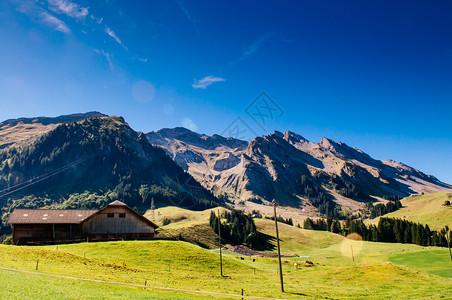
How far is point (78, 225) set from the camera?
243ft

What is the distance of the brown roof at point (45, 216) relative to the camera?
6944 centimetres

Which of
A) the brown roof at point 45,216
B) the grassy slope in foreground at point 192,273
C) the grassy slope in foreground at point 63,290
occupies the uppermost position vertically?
the brown roof at point 45,216

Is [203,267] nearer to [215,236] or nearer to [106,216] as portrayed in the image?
[106,216]

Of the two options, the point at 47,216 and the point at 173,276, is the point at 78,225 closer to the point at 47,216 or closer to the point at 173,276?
the point at 47,216

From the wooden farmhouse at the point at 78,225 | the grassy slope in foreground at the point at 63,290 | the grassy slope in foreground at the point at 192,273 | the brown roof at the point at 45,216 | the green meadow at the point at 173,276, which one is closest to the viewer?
the grassy slope in foreground at the point at 63,290

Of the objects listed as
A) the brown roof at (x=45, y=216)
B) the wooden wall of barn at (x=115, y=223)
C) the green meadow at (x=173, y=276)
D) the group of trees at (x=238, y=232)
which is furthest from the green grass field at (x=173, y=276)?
the group of trees at (x=238, y=232)

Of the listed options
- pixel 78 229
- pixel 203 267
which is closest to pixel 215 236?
pixel 78 229

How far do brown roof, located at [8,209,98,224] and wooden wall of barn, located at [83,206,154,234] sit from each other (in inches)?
98.5

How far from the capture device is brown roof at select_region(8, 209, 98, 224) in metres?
69.4

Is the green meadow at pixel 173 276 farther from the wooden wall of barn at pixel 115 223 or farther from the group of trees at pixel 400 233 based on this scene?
the group of trees at pixel 400 233

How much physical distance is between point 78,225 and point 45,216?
8.45 m

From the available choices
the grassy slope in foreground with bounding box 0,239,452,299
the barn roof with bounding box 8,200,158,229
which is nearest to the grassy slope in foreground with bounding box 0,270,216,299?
the grassy slope in foreground with bounding box 0,239,452,299

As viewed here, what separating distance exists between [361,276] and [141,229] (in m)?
56.2

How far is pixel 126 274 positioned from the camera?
39.9 m
